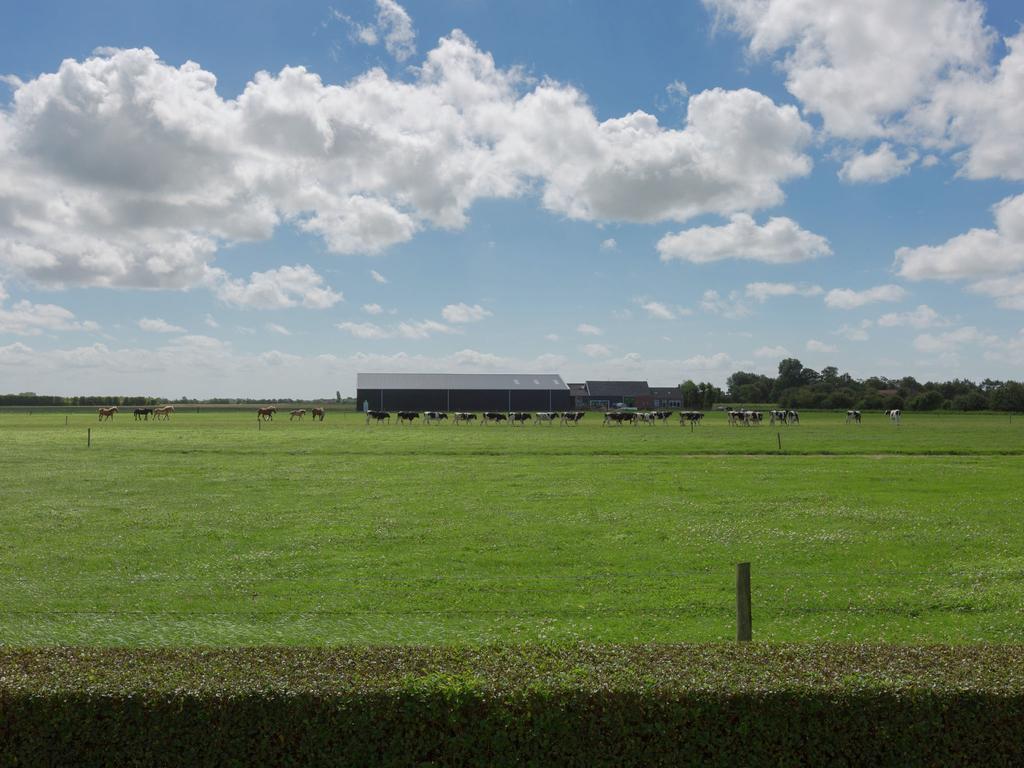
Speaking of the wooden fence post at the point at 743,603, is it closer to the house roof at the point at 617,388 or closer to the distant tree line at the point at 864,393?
the distant tree line at the point at 864,393

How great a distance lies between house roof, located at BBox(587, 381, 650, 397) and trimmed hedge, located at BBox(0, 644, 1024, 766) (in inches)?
6158

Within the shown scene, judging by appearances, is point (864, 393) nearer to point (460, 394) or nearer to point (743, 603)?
point (460, 394)

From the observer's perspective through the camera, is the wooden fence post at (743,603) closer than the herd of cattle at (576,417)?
Yes

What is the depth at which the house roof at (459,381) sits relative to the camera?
122 metres

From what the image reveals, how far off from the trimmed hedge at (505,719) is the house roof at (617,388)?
513 feet

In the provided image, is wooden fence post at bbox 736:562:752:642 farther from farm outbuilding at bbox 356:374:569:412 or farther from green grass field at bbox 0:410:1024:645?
farm outbuilding at bbox 356:374:569:412

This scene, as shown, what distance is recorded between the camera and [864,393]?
14400 centimetres

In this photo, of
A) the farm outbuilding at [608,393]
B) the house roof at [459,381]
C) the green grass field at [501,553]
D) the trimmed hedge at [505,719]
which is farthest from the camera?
the farm outbuilding at [608,393]

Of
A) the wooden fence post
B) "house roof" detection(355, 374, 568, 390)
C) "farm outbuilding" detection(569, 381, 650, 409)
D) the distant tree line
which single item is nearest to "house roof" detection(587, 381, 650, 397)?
"farm outbuilding" detection(569, 381, 650, 409)

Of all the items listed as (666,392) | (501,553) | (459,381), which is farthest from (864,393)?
(501,553)

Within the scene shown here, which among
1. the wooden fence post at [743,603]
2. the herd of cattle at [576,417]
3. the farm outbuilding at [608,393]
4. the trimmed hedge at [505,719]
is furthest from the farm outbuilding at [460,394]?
the trimmed hedge at [505,719]

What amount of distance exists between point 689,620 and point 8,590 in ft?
39.3

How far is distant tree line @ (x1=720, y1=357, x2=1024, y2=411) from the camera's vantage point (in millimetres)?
123750

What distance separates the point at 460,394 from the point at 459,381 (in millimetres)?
3671
